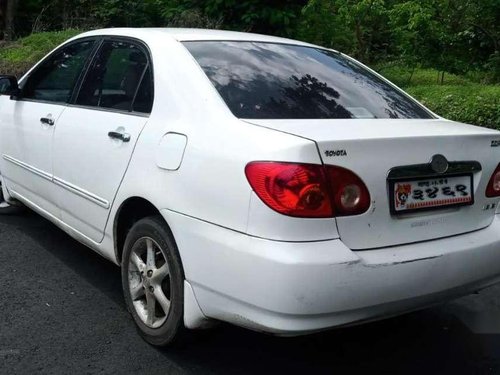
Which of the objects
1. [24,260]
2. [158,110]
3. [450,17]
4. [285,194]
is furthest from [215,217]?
[450,17]

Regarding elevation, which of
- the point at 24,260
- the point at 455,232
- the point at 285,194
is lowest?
the point at 24,260

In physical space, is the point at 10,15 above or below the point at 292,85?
above

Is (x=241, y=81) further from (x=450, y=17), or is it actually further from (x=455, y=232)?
(x=450, y=17)

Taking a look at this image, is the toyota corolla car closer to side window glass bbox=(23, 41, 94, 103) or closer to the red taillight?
the red taillight

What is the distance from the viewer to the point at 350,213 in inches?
103

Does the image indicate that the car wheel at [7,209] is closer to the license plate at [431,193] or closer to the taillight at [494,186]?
the license plate at [431,193]

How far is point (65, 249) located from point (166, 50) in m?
2.03

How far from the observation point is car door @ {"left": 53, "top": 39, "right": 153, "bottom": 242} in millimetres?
3416

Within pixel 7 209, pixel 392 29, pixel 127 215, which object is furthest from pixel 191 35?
pixel 392 29

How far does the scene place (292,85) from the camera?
3.30 m

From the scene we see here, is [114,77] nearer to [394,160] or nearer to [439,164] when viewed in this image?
[394,160]

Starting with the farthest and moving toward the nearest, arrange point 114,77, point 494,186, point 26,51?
point 26,51 < point 114,77 < point 494,186

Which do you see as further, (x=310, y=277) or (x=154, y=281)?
(x=154, y=281)

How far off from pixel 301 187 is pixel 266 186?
0.14m
